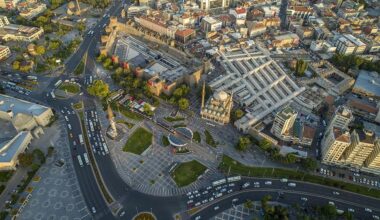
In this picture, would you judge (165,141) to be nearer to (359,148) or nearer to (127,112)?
(127,112)

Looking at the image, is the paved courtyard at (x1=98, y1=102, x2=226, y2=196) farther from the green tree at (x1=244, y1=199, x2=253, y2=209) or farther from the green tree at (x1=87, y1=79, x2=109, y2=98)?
the green tree at (x1=87, y1=79, x2=109, y2=98)

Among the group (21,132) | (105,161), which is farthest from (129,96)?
(21,132)

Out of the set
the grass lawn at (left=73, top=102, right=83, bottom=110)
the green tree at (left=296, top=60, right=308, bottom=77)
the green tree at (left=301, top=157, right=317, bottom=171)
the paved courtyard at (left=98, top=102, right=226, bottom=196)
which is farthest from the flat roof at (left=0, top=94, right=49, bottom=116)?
the green tree at (left=296, top=60, right=308, bottom=77)

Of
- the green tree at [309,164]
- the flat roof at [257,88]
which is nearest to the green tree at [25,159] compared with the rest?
the flat roof at [257,88]

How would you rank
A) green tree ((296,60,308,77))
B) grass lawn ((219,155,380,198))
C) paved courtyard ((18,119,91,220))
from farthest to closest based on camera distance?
green tree ((296,60,308,77))
grass lawn ((219,155,380,198))
paved courtyard ((18,119,91,220))

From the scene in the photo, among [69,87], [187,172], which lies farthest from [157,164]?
[69,87]
